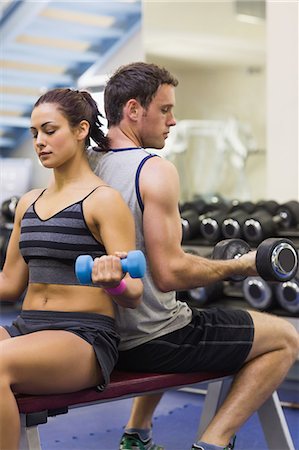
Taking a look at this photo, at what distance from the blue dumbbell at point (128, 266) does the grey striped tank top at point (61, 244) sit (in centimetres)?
24

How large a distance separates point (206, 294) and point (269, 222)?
429 millimetres

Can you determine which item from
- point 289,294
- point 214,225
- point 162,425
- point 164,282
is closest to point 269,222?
point 214,225

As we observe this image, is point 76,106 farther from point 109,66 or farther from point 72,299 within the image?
point 109,66

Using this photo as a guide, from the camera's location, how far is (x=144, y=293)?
1913 mm

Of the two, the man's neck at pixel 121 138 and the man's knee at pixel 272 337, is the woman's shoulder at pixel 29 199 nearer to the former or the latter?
the man's neck at pixel 121 138

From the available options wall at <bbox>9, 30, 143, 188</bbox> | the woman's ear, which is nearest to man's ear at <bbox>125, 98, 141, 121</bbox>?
the woman's ear

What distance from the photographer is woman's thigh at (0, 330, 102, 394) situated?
1605 mm

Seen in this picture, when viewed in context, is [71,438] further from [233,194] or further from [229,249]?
[233,194]

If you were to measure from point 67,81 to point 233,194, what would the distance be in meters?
2.26

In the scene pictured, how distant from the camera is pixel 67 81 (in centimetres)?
811

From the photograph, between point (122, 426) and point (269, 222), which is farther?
point (269, 222)

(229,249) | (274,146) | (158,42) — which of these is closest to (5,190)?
(158,42)

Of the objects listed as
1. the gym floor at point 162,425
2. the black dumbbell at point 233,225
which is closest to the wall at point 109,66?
the black dumbbell at point 233,225

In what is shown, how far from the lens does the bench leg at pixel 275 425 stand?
215 centimetres
